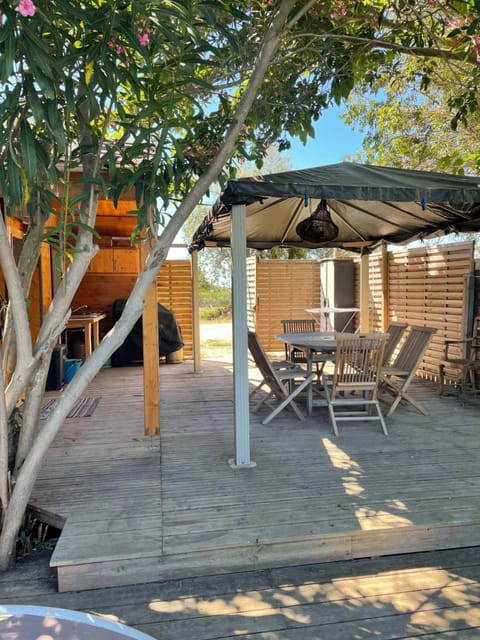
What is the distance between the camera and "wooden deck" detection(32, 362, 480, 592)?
7.76 feet

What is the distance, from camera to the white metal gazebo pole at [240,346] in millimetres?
3408

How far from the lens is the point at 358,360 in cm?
439

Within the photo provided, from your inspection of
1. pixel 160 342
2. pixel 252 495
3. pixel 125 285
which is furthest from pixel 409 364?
pixel 125 285

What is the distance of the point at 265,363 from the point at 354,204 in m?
Answer: 2.28

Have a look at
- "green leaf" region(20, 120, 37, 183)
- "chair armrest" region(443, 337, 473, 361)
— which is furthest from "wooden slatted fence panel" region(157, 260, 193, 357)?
"green leaf" region(20, 120, 37, 183)

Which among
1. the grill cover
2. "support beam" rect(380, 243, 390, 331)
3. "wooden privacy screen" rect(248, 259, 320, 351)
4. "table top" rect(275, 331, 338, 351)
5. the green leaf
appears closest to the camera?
the green leaf

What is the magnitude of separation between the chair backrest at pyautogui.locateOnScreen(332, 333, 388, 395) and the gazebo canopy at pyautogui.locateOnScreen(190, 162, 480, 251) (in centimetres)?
121

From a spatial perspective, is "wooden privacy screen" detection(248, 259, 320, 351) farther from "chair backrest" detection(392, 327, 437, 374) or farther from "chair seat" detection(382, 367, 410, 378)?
"chair seat" detection(382, 367, 410, 378)

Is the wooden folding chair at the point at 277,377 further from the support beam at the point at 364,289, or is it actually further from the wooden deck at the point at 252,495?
the support beam at the point at 364,289

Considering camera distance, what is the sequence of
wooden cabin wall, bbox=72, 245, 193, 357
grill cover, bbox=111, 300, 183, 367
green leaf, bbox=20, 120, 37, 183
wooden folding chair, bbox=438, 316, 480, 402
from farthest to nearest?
wooden cabin wall, bbox=72, 245, 193, 357 < grill cover, bbox=111, 300, 183, 367 < wooden folding chair, bbox=438, 316, 480, 402 < green leaf, bbox=20, 120, 37, 183

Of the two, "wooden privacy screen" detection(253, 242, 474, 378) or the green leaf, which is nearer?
the green leaf

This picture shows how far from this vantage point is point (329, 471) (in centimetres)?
331

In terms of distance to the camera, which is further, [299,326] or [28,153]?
[299,326]

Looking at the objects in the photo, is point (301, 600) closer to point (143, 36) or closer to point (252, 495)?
point (252, 495)
